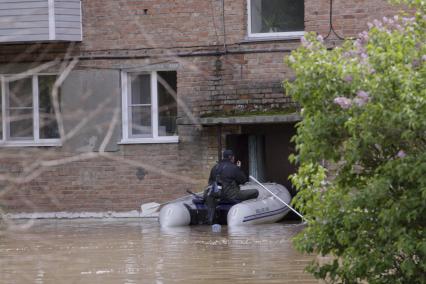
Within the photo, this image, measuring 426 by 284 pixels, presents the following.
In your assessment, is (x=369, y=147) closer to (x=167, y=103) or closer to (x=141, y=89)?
(x=167, y=103)

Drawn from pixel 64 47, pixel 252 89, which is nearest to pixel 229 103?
pixel 252 89

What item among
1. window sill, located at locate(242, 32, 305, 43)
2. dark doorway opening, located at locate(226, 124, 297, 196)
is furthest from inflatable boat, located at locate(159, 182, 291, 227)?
window sill, located at locate(242, 32, 305, 43)

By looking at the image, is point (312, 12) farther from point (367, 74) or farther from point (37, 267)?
point (367, 74)

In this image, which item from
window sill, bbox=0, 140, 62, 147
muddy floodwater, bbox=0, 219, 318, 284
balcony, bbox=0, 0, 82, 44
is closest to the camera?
muddy floodwater, bbox=0, 219, 318, 284

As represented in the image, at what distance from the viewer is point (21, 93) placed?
78.6 feet

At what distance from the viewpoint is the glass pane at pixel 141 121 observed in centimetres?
2342

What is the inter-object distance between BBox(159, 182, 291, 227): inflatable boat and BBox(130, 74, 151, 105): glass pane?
2898mm

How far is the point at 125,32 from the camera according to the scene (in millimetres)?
23078

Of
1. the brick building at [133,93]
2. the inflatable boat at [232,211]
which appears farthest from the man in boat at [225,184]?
the brick building at [133,93]

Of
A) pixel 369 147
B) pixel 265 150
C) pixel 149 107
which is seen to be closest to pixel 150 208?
pixel 149 107

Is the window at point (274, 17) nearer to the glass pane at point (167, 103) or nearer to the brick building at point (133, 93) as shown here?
the brick building at point (133, 93)

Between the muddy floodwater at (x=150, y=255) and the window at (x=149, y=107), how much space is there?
2452 mm

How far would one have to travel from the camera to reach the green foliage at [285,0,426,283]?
26.0 feet

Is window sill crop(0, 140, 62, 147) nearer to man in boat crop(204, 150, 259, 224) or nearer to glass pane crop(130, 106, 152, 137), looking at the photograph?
glass pane crop(130, 106, 152, 137)
